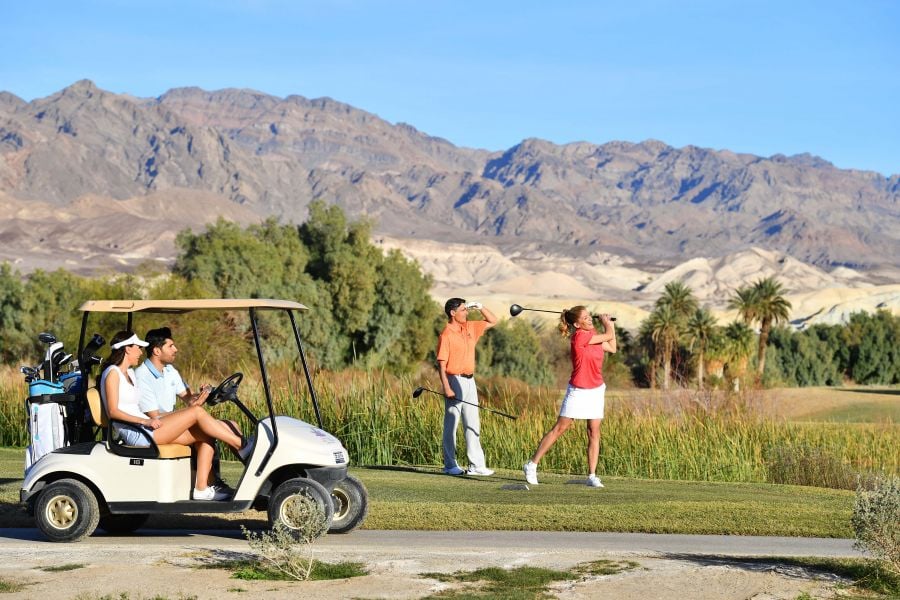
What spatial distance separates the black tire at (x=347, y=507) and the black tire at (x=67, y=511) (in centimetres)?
203

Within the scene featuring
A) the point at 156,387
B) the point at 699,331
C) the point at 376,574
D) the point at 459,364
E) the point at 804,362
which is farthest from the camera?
the point at 804,362

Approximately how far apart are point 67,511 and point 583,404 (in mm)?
5721

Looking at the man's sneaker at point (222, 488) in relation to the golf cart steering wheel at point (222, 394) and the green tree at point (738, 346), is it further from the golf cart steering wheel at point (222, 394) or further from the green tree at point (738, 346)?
the green tree at point (738, 346)

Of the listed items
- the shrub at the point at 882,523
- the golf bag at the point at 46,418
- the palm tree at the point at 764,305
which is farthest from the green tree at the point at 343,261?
the shrub at the point at 882,523

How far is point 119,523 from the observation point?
11.5 m

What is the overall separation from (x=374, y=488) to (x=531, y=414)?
6.78 metres

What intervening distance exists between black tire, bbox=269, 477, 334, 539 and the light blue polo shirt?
162 cm

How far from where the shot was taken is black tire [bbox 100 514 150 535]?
451 inches

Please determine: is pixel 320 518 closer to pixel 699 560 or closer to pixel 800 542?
pixel 699 560

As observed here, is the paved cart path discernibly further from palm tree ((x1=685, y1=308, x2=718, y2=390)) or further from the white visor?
palm tree ((x1=685, y1=308, x2=718, y2=390))

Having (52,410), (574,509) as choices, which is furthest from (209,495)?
(574,509)

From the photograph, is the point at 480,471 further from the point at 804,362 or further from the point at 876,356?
the point at 876,356

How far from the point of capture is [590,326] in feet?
46.4

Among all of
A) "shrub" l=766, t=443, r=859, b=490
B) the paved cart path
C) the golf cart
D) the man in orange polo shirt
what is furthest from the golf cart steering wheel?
"shrub" l=766, t=443, r=859, b=490
